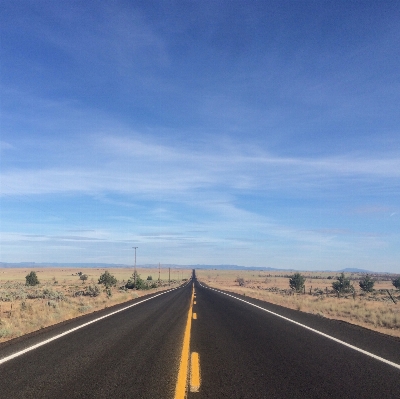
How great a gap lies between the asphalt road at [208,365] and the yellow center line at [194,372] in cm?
10

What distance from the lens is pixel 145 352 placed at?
8.46m

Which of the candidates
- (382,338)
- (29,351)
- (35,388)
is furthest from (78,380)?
(382,338)

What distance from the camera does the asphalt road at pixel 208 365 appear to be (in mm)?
5621

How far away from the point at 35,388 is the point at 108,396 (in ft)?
4.37

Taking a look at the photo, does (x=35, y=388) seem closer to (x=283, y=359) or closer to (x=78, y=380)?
(x=78, y=380)

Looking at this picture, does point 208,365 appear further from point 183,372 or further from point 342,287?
point 342,287

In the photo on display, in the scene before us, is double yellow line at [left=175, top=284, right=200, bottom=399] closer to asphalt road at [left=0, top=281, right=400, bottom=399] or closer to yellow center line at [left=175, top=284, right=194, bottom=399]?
yellow center line at [left=175, top=284, right=194, bottom=399]

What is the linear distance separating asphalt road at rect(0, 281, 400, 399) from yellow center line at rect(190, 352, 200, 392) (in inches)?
4.1


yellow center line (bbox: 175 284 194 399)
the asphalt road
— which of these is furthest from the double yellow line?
the asphalt road

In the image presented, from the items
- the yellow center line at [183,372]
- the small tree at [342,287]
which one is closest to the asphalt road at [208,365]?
the yellow center line at [183,372]

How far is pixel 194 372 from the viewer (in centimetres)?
666

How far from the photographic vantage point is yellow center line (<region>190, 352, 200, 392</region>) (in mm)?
5736

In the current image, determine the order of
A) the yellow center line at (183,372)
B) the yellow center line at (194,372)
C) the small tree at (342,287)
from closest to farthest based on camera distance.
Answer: the yellow center line at (183,372) < the yellow center line at (194,372) < the small tree at (342,287)

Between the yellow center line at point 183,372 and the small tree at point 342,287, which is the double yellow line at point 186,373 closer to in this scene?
the yellow center line at point 183,372
